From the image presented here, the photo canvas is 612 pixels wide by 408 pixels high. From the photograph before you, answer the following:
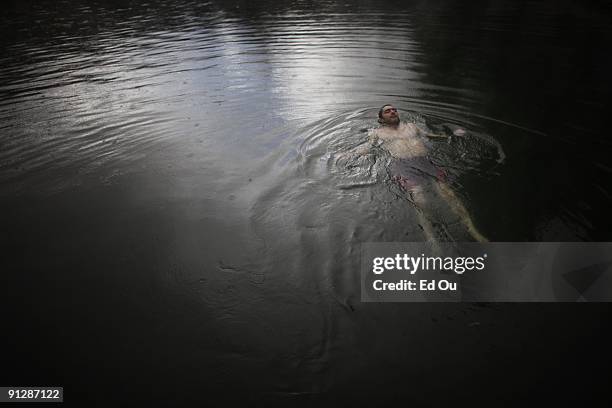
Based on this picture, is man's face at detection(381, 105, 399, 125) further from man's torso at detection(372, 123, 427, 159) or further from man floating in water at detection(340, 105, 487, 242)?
man's torso at detection(372, 123, 427, 159)

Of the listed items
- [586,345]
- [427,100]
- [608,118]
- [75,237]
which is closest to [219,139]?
[75,237]

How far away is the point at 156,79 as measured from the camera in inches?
493

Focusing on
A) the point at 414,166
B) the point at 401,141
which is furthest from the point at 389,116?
the point at 414,166

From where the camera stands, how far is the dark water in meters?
3.69

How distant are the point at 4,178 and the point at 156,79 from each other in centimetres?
Result: 676

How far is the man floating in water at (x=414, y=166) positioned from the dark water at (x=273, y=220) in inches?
9.7

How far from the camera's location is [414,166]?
21.1ft

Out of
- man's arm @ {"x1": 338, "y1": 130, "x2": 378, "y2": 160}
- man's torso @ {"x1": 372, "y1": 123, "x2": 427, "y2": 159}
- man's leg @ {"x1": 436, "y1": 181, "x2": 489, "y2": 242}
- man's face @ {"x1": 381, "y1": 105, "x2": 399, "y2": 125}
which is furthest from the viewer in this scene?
man's face @ {"x1": 381, "y1": 105, "x2": 399, "y2": 125}

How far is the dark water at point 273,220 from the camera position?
145 inches

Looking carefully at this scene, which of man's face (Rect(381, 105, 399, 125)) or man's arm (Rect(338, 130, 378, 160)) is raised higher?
man's face (Rect(381, 105, 399, 125))

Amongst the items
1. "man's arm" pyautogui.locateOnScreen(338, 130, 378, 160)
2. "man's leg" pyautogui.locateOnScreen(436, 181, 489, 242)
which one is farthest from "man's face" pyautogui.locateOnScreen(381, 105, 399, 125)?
"man's leg" pyautogui.locateOnScreen(436, 181, 489, 242)

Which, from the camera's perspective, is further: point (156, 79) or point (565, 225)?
point (156, 79)

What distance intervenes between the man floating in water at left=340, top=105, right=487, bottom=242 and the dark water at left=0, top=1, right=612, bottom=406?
0.25 meters

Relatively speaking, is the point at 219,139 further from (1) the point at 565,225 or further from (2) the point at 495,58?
(2) the point at 495,58
